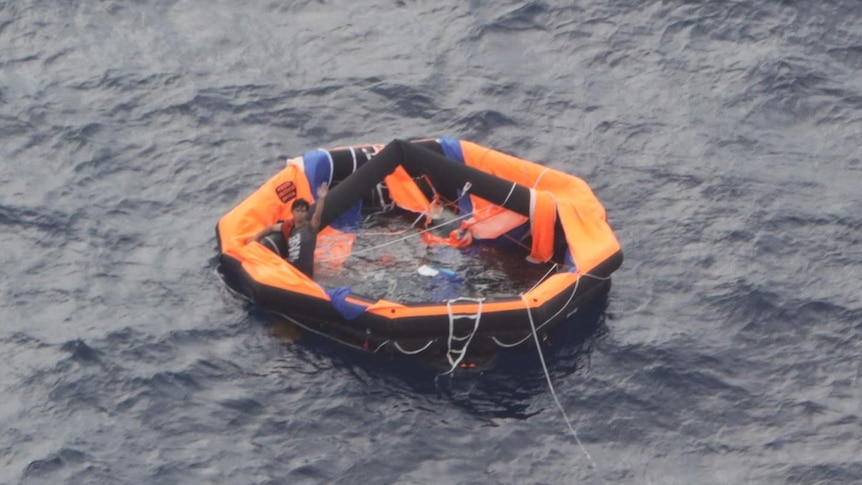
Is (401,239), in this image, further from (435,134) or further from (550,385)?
(550,385)

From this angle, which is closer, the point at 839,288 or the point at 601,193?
the point at 839,288

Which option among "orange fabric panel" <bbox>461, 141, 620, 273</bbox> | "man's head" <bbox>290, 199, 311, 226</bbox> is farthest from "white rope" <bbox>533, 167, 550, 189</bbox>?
"man's head" <bbox>290, 199, 311, 226</bbox>

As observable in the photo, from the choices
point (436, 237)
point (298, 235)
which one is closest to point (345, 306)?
point (298, 235)

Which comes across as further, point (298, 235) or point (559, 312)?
point (298, 235)

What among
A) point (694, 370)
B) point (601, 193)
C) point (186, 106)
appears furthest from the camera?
point (186, 106)

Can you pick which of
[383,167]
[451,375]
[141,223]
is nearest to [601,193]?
[383,167]

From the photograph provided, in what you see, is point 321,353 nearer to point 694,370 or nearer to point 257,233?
point 257,233

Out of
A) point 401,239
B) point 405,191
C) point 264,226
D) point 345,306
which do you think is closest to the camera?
point 345,306
